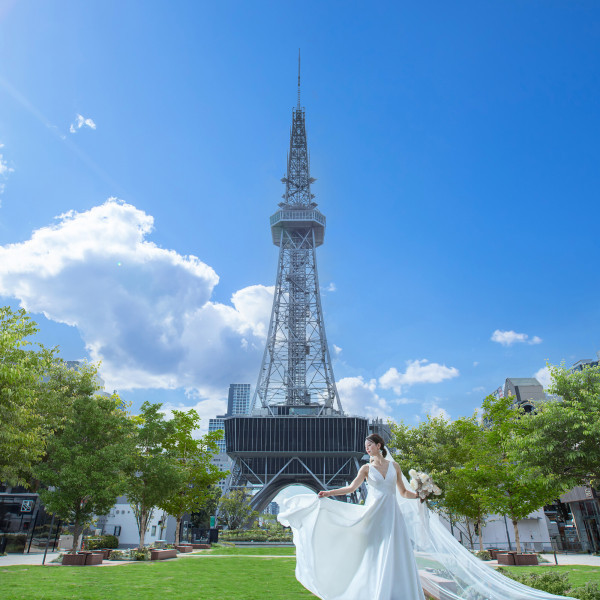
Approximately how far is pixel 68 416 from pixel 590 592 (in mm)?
24812

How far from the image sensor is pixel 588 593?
9617 mm

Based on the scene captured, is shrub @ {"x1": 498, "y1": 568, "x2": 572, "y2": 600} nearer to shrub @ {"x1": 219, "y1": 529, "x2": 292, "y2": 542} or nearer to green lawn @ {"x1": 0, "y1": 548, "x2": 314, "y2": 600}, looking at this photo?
green lawn @ {"x1": 0, "y1": 548, "x2": 314, "y2": 600}

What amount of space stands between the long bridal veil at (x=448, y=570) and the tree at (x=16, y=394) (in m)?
13.7

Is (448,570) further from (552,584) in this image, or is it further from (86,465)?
(86,465)

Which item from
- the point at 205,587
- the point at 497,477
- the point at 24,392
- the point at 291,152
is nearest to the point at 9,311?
the point at 24,392

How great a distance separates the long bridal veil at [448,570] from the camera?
25.6 ft

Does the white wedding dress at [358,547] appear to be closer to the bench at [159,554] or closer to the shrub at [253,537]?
the bench at [159,554]

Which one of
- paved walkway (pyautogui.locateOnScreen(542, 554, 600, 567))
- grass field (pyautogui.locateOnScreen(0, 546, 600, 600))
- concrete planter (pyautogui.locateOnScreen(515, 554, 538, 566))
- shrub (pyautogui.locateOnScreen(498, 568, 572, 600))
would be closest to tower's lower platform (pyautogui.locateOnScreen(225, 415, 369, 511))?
paved walkway (pyautogui.locateOnScreen(542, 554, 600, 567))

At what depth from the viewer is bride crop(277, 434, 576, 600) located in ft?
23.4

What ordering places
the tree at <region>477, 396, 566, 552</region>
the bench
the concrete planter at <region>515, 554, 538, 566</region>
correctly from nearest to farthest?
the concrete planter at <region>515, 554, 538, 566</region> → the tree at <region>477, 396, 566, 552</region> → the bench

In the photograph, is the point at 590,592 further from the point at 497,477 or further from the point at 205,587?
the point at 497,477

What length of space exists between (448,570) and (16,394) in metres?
15.2

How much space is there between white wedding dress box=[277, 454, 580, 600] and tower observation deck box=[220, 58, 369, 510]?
78324 millimetres

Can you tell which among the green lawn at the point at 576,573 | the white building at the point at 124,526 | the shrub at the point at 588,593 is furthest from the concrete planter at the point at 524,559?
the white building at the point at 124,526
